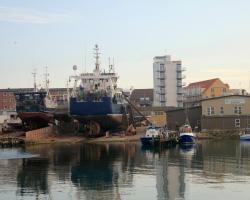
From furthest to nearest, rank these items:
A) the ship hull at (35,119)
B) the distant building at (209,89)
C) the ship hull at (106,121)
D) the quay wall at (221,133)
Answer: the distant building at (209,89), the quay wall at (221,133), the ship hull at (35,119), the ship hull at (106,121)

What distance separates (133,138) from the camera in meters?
70.4

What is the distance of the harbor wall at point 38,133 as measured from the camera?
66056 millimetres

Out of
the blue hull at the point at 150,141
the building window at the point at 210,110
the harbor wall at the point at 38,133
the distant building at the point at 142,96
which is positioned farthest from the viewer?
the distant building at the point at 142,96

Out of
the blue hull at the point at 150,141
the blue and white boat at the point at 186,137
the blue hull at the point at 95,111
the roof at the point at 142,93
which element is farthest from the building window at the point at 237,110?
the roof at the point at 142,93

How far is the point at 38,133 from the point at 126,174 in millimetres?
32003

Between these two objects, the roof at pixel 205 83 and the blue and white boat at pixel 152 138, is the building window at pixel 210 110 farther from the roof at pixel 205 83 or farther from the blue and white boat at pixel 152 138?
the roof at pixel 205 83

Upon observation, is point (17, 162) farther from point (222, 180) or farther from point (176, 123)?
point (176, 123)

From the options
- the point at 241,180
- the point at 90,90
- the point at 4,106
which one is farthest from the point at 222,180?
the point at 4,106

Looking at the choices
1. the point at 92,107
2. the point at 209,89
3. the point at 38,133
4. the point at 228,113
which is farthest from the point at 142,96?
the point at 38,133

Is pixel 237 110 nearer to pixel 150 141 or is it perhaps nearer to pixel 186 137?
pixel 186 137

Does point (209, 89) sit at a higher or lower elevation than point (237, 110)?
higher

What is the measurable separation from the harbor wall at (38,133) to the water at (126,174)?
10.6 m

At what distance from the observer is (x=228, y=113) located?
75812mm

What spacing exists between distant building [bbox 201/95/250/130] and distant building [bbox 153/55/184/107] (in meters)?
46.4
